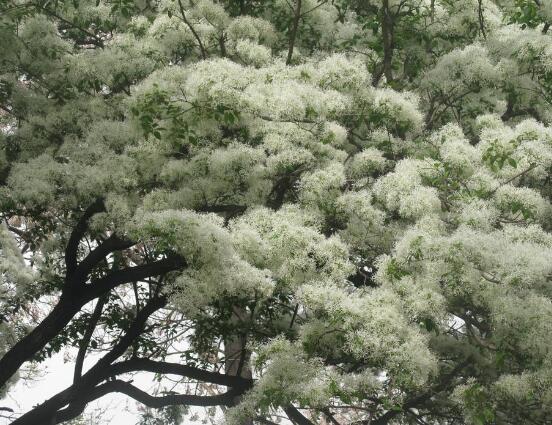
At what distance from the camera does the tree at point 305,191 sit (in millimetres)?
5102

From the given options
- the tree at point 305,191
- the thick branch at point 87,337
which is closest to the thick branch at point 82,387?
the tree at point 305,191

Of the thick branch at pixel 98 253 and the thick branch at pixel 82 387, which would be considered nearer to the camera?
the thick branch at pixel 98 253

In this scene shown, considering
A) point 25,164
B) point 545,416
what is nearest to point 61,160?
point 25,164

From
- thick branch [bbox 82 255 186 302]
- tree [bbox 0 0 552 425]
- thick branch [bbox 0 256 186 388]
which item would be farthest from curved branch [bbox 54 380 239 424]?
thick branch [bbox 82 255 186 302]

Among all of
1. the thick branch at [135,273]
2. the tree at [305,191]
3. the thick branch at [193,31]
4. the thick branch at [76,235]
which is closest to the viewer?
the tree at [305,191]

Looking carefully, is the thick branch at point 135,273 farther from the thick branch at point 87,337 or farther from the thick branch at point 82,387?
the thick branch at point 87,337

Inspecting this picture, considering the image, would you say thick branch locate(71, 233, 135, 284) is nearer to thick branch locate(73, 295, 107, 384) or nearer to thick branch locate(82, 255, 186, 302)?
thick branch locate(82, 255, 186, 302)

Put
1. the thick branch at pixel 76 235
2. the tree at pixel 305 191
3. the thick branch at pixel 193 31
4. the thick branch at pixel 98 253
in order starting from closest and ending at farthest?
the tree at pixel 305 191 → the thick branch at pixel 76 235 → the thick branch at pixel 98 253 → the thick branch at pixel 193 31

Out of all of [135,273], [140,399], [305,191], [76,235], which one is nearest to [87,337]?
[140,399]

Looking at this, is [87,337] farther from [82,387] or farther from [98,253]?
[98,253]

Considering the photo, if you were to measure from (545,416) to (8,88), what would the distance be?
6.10 meters

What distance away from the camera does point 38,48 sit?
25.7ft

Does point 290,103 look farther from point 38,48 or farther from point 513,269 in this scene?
point 38,48

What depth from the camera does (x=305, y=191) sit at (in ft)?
19.9
